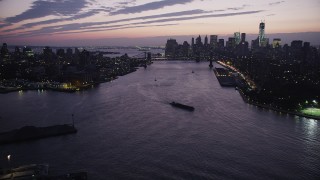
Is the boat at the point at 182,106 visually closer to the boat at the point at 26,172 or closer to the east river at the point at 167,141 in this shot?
the east river at the point at 167,141

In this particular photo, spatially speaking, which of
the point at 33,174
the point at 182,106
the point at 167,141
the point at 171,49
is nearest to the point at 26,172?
the point at 33,174

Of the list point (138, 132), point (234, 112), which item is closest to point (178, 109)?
point (234, 112)

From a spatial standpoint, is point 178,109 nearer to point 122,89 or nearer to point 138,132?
point 138,132

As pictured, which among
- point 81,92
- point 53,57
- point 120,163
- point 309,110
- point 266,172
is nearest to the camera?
point 266,172

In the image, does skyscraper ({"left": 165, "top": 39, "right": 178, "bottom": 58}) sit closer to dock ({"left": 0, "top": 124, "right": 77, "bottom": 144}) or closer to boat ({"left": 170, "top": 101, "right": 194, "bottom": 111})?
boat ({"left": 170, "top": 101, "right": 194, "bottom": 111})

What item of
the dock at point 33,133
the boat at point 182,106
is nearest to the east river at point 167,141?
the dock at point 33,133

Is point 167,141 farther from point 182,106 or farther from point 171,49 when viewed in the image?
point 171,49

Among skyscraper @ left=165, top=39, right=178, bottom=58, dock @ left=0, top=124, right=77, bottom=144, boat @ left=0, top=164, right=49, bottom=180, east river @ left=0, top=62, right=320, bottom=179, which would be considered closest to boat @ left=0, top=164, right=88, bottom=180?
boat @ left=0, top=164, right=49, bottom=180

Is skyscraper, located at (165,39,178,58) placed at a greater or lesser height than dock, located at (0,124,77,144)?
greater

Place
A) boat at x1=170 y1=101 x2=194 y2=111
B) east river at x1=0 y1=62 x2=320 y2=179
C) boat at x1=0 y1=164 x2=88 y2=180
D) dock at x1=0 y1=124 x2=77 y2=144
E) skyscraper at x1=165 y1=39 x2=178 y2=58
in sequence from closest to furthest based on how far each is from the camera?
boat at x1=0 y1=164 x2=88 y2=180
east river at x1=0 y1=62 x2=320 y2=179
dock at x1=0 y1=124 x2=77 y2=144
boat at x1=170 y1=101 x2=194 y2=111
skyscraper at x1=165 y1=39 x2=178 y2=58
